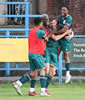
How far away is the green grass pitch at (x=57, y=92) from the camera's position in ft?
34.3

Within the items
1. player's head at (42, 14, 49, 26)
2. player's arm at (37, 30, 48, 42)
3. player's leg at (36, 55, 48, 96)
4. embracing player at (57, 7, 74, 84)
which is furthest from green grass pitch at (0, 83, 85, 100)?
player's head at (42, 14, 49, 26)

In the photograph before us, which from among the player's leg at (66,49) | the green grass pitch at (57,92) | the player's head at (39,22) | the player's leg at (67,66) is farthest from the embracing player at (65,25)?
the player's head at (39,22)

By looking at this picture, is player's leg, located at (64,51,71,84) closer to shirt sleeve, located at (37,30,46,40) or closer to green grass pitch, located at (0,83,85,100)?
green grass pitch, located at (0,83,85,100)

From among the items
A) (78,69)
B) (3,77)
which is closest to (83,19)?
(78,69)

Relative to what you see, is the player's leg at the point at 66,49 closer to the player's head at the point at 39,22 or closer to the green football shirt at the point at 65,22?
the green football shirt at the point at 65,22

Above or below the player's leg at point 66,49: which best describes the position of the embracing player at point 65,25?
above

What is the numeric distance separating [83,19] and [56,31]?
4.83 metres

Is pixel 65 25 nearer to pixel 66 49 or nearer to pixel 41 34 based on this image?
pixel 66 49

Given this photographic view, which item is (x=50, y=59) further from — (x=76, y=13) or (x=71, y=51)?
(x=76, y=13)

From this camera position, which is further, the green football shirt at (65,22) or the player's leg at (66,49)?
the player's leg at (66,49)

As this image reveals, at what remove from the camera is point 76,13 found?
53.2 feet

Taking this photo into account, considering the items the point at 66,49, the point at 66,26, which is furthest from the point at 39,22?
the point at 66,49

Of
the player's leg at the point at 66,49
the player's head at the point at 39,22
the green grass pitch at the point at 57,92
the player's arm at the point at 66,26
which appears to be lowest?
the green grass pitch at the point at 57,92

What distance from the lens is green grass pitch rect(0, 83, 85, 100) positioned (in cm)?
1045
